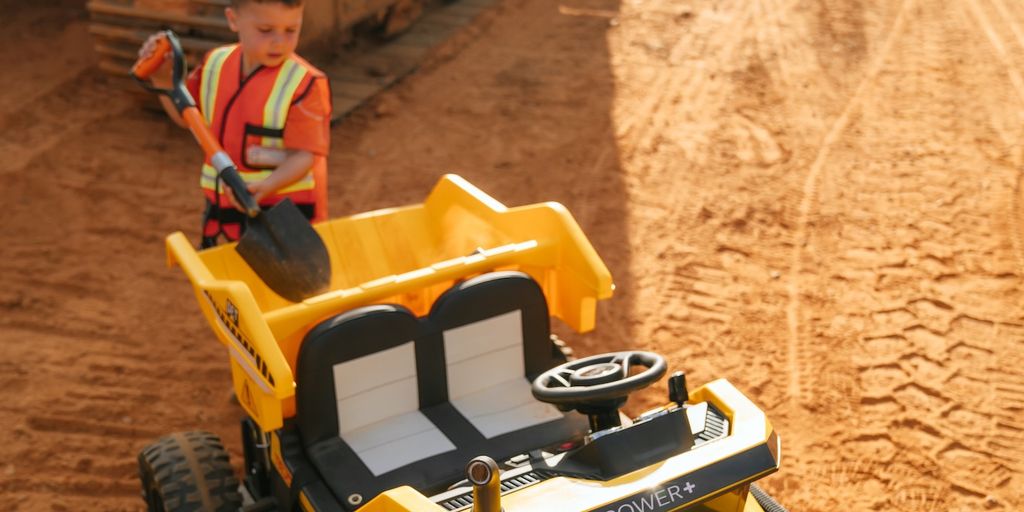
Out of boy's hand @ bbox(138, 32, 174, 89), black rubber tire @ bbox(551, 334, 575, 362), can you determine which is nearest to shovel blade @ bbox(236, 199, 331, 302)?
boy's hand @ bbox(138, 32, 174, 89)

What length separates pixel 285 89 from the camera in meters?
4.19

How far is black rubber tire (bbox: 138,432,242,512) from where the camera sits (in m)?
3.74

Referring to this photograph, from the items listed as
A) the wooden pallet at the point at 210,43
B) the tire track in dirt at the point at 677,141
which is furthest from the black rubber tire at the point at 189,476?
the wooden pallet at the point at 210,43

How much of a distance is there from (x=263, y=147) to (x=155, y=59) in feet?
1.90

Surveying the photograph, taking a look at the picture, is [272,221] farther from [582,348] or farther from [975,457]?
[975,457]

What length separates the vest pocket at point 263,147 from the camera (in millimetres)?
4234

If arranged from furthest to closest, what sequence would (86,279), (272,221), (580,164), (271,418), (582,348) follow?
(580,164)
(86,279)
(582,348)
(272,221)
(271,418)

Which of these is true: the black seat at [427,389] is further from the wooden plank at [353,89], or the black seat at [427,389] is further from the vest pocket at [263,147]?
the wooden plank at [353,89]

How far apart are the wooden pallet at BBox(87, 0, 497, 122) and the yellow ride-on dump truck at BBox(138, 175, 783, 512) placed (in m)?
4.17

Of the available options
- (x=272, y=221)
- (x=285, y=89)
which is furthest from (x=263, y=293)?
(x=285, y=89)

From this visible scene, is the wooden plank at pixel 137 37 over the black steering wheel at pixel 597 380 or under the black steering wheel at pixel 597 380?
over

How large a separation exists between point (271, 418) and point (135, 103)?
5.90m

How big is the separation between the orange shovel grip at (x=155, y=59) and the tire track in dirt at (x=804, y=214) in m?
3.45

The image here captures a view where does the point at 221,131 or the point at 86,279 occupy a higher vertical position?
the point at 221,131
